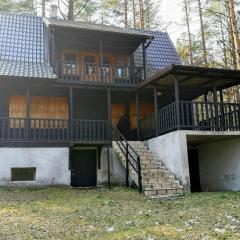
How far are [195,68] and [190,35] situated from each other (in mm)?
17454

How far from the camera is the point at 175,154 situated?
44.1 feet

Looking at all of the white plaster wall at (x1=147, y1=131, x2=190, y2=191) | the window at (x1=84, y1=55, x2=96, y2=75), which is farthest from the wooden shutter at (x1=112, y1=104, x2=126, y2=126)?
the white plaster wall at (x1=147, y1=131, x2=190, y2=191)

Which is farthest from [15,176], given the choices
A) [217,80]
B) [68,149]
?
[217,80]

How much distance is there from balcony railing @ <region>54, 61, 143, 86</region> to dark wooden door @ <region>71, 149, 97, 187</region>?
10.8 ft

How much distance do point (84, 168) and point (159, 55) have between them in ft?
27.6

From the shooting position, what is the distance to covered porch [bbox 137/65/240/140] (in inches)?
531

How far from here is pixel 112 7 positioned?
28.9 metres

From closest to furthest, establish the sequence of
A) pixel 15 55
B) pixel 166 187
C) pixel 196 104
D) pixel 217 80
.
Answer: pixel 166 187, pixel 196 104, pixel 217 80, pixel 15 55

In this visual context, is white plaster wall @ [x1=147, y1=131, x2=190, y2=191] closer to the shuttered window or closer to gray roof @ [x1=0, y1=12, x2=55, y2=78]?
the shuttered window

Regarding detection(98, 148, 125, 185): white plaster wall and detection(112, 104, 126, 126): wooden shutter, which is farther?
detection(112, 104, 126, 126): wooden shutter

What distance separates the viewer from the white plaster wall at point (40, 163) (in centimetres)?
1411

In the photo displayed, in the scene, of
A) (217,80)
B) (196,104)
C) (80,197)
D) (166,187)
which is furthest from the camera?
(217,80)

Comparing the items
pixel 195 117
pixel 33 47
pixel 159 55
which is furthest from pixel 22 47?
pixel 195 117

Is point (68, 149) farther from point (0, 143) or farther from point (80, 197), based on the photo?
point (80, 197)
